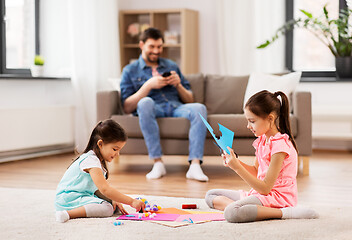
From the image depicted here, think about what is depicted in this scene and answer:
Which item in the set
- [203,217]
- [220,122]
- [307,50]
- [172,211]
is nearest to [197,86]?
[220,122]

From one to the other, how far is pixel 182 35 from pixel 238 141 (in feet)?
6.72

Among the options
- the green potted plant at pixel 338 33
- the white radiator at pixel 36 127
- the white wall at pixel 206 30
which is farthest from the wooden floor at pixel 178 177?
the white wall at pixel 206 30

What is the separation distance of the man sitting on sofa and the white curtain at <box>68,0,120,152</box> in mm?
1222

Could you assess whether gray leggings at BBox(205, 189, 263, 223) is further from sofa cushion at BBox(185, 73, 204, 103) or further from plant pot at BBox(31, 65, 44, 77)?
plant pot at BBox(31, 65, 44, 77)

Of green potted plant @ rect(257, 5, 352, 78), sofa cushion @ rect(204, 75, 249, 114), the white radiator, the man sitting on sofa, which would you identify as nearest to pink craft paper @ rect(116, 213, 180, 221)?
the man sitting on sofa

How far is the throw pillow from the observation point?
3.87 m

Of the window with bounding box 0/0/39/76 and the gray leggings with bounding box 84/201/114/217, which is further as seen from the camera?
the window with bounding box 0/0/39/76

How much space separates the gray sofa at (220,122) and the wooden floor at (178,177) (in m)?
0.17

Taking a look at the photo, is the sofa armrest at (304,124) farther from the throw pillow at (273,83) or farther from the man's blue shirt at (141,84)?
the man's blue shirt at (141,84)

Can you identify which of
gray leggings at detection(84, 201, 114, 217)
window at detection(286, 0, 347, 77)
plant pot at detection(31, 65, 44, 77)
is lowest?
gray leggings at detection(84, 201, 114, 217)

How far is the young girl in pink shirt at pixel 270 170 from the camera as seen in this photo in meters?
2.10

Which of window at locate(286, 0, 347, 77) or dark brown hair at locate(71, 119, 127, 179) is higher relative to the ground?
window at locate(286, 0, 347, 77)

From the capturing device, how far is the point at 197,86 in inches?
167

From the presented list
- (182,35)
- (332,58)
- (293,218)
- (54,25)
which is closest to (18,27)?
(54,25)
